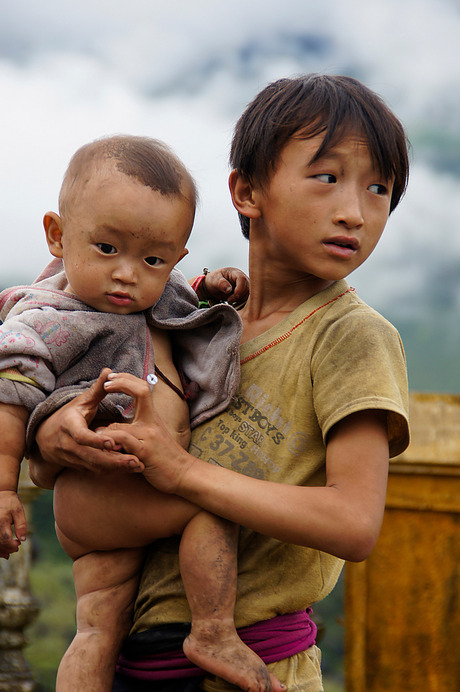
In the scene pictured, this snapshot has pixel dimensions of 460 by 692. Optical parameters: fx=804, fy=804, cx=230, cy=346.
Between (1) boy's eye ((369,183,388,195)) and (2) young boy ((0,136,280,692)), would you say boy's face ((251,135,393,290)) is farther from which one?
(2) young boy ((0,136,280,692))

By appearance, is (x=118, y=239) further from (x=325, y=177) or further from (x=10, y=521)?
(x=10, y=521)

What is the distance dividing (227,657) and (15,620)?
229 centimetres

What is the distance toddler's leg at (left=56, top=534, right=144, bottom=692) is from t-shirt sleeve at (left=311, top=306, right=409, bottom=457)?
490mm

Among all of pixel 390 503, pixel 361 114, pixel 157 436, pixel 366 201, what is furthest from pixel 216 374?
pixel 390 503

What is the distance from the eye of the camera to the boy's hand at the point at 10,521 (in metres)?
1.39

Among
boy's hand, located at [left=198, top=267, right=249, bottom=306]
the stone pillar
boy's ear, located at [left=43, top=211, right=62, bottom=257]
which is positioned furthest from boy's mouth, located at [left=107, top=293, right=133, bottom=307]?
the stone pillar

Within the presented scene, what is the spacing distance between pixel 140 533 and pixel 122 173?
2.21ft

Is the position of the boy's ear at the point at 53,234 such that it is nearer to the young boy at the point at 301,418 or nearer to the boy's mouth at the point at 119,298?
the boy's mouth at the point at 119,298

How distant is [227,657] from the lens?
1400 mm

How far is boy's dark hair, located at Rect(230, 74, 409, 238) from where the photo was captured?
5.01ft

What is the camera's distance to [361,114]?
154 cm

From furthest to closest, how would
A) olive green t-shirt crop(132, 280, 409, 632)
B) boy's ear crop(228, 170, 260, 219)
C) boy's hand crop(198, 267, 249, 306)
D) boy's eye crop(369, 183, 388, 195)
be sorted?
1. boy's hand crop(198, 267, 249, 306)
2. boy's ear crop(228, 170, 260, 219)
3. boy's eye crop(369, 183, 388, 195)
4. olive green t-shirt crop(132, 280, 409, 632)

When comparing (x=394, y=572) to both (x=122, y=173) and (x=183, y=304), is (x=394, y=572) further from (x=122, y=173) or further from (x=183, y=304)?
(x=122, y=173)

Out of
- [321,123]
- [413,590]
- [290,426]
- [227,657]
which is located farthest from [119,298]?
[413,590]
